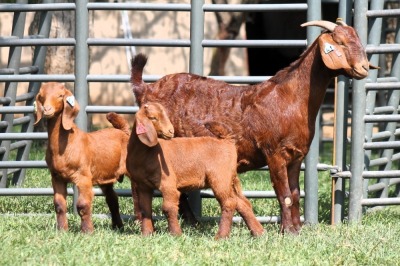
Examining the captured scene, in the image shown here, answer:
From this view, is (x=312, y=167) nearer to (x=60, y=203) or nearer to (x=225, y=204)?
(x=225, y=204)

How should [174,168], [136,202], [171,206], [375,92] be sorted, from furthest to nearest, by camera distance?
[375,92] → [136,202] → [174,168] → [171,206]

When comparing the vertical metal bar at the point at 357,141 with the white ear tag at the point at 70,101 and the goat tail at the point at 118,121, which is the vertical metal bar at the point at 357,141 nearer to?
the goat tail at the point at 118,121

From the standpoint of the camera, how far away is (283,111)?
7773 mm

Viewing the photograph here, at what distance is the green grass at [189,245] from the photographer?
21.5 feet

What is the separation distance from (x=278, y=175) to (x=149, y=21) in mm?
10883

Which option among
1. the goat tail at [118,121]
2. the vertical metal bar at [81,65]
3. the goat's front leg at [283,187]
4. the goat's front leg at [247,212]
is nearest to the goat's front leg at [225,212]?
the goat's front leg at [247,212]

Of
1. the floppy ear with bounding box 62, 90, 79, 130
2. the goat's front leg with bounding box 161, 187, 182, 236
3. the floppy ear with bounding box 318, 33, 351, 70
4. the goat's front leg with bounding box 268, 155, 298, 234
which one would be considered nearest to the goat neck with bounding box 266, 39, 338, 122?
the floppy ear with bounding box 318, 33, 351, 70

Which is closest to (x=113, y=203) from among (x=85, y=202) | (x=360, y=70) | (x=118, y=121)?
(x=85, y=202)

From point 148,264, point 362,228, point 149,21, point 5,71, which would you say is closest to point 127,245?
point 148,264

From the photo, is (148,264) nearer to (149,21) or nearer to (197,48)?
(197,48)

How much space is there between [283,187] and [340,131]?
1.23m

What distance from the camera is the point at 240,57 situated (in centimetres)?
1884

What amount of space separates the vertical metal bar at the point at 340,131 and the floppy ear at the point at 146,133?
2.21 metres

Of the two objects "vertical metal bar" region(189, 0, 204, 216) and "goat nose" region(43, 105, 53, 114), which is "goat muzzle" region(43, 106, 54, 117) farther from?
"vertical metal bar" region(189, 0, 204, 216)
